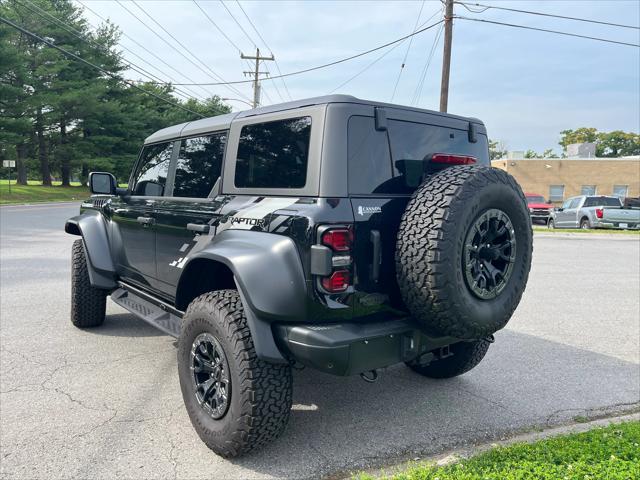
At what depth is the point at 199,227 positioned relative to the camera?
3184 millimetres

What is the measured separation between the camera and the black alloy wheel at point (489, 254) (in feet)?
8.29

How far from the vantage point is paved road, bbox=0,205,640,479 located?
8.82ft

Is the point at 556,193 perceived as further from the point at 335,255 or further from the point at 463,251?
the point at 335,255

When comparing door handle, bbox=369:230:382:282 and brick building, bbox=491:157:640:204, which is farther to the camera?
brick building, bbox=491:157:640:204

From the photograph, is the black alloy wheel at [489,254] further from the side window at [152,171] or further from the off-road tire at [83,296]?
the off-road tire at [83,296]

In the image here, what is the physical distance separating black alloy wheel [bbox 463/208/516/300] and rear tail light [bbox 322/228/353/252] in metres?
0.62

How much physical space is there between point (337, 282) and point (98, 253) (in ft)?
10.0

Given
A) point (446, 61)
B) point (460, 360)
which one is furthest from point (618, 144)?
point (460, 360)

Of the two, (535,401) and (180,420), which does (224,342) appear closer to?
(180,420)

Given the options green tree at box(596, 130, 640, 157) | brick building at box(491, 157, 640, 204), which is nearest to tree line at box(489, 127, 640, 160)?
green tree at box(596, 130, 640, 157)

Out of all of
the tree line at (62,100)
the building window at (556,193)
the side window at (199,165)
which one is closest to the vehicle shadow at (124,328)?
the side window at (199,165)

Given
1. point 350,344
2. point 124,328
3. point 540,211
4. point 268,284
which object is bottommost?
point 124,328

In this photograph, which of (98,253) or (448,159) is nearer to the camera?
(448,159)

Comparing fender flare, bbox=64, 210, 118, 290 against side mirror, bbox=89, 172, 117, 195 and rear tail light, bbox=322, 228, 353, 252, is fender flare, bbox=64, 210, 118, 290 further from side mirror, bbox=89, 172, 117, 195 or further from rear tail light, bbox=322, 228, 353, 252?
rear tail light, bbox=322, 228, 353, 252
